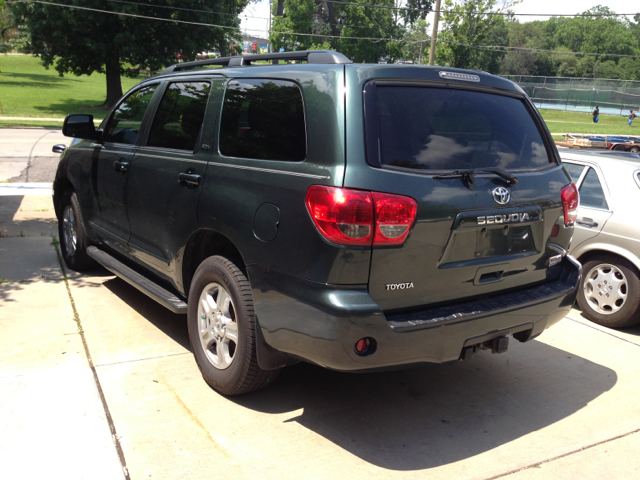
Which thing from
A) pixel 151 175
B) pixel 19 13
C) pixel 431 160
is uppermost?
pixel 19 13

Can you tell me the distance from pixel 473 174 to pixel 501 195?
209 mm

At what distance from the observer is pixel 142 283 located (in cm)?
→ 446

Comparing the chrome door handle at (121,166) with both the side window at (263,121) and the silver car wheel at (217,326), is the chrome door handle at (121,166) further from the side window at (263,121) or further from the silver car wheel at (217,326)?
the silver car wheel at (217,326)

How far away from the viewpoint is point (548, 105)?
183ft

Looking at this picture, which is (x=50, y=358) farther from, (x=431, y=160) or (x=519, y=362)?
(x=519, y=362)

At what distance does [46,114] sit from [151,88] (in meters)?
29.3

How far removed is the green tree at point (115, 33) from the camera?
1150 inches

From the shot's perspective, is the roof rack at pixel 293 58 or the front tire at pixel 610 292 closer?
the roof rack at pixel 293 58

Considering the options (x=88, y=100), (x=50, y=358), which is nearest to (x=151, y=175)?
(x=50, y=358)

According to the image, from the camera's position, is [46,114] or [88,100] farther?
[88,100]

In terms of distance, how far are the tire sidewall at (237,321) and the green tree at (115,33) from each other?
28.9 meters

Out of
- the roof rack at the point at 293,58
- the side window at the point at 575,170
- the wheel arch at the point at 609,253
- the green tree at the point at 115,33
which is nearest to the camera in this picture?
the roof rack at the point at 293,58

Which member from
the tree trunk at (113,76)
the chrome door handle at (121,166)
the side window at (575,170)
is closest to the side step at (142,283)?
the chrome door handle at (121,166)

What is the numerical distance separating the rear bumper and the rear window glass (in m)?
0.75
